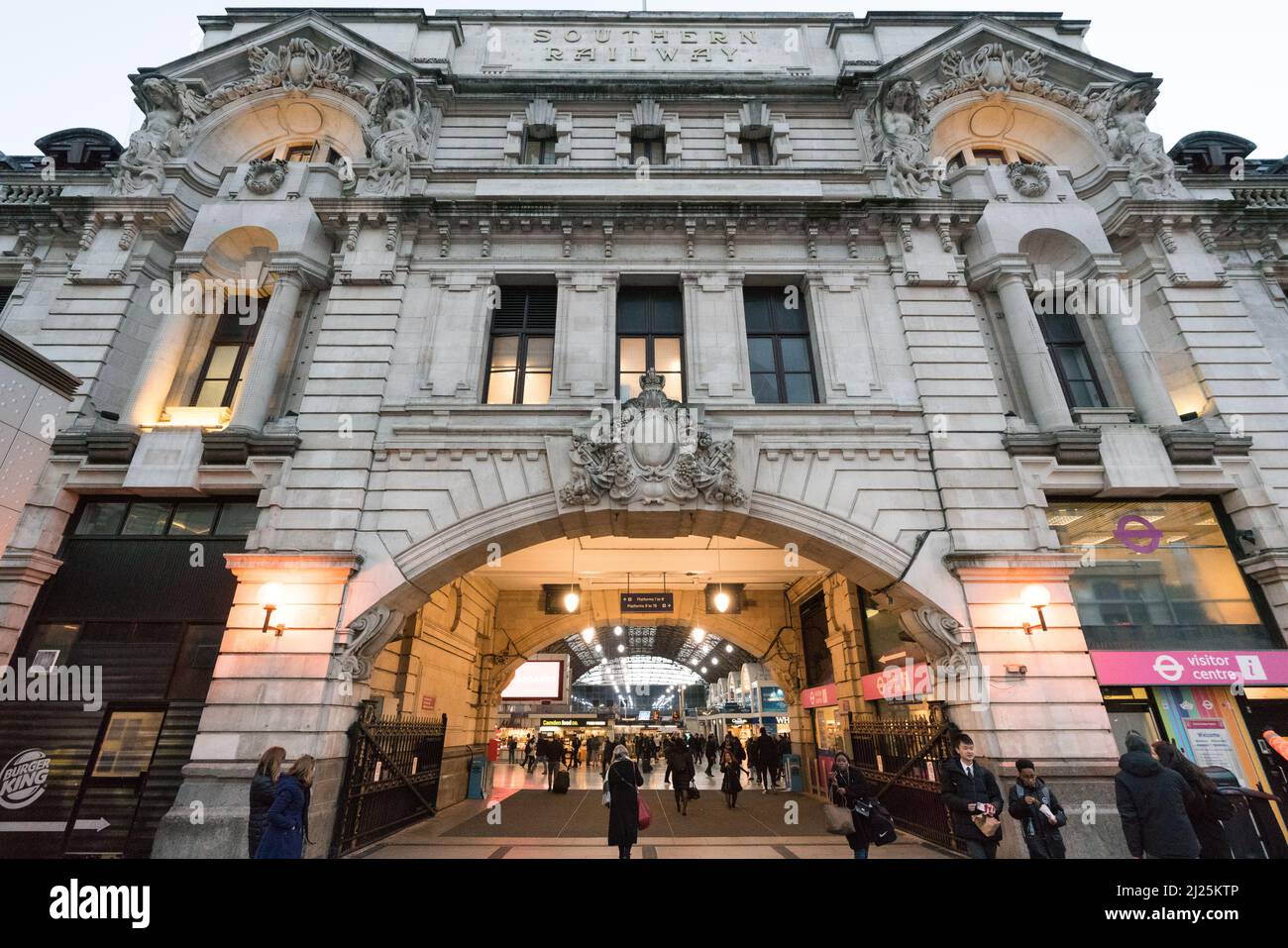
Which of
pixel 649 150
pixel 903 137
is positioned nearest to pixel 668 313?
pixel 649 150

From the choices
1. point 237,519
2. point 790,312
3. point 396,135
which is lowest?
point 237,519

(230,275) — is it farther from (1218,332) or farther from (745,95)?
(1218,332)

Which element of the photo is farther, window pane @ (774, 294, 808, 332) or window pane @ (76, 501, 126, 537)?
window pane @ (774, 294, 808, 332)

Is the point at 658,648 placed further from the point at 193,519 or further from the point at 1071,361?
the point at 193,519

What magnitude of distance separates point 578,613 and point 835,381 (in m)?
12.9

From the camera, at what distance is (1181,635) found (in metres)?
10.6

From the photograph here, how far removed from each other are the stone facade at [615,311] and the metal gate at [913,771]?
0.73 meters

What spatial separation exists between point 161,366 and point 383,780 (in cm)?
991

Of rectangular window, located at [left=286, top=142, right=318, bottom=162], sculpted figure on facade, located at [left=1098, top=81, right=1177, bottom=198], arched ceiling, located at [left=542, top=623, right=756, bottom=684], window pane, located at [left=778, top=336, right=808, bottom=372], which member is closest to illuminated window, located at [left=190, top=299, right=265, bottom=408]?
rectangular window, located at [left=286, top=142, right=318, bottom=162]

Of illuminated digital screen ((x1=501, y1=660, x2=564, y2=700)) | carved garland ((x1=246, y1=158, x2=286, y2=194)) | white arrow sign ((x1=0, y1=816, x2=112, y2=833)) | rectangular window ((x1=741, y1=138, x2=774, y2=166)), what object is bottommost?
white arrow sign ((x1=0, y1=816, x2=112, y2=833))

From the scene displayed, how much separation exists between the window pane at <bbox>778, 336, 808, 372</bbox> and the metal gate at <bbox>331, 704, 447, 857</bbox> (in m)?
11.0

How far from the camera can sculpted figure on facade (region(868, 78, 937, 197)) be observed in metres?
13.7

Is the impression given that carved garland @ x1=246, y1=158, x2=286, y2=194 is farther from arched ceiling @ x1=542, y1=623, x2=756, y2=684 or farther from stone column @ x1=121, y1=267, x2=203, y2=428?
arched ceiling @ x1=542, y1=623, x2=756, y2=684
